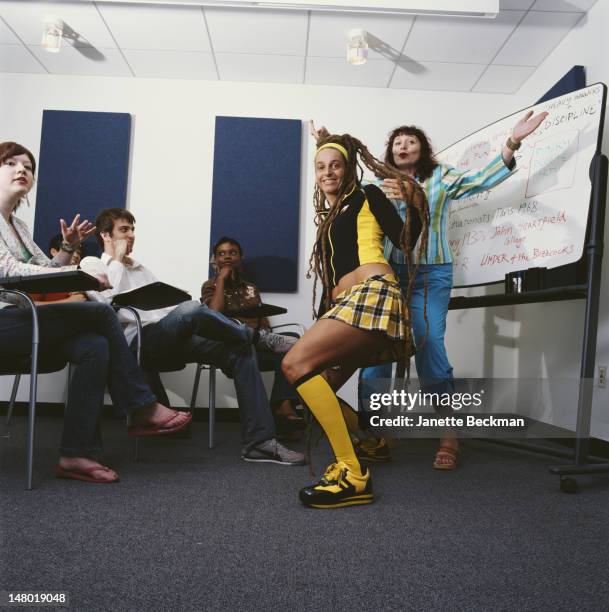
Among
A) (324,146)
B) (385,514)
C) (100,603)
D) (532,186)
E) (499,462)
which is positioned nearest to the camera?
(100,603)

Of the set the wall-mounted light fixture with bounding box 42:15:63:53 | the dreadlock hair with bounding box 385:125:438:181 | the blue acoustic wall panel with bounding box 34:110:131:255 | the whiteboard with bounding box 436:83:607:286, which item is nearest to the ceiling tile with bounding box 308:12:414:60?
the whiteboard with bounding box 436:83:607:286

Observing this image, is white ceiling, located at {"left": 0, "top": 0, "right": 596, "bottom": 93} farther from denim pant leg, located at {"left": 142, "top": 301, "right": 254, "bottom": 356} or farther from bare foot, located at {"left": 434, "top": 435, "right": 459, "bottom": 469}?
bare foot, located at {"left": 434, "top": 435, "right": 459, "bottom": 469}

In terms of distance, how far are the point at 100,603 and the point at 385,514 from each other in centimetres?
92

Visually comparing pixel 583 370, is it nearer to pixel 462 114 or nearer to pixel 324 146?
pixel 324 146

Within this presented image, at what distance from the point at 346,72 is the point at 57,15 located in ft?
6.83

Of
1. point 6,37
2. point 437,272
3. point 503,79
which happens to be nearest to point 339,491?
point 437,272

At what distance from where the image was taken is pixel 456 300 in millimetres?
2982

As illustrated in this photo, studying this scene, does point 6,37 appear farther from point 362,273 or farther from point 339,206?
point 362,273

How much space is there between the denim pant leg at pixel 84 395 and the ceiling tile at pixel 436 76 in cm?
316

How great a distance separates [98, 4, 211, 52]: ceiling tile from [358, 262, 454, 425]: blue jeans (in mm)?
2294

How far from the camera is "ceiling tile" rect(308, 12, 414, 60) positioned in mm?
3299

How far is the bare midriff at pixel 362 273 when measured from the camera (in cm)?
183

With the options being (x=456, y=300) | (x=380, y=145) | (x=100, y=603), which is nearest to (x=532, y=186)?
(x=456, y=300)

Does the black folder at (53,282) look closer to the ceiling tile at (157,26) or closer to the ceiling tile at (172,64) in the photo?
the ceiling tile at (157,26)
